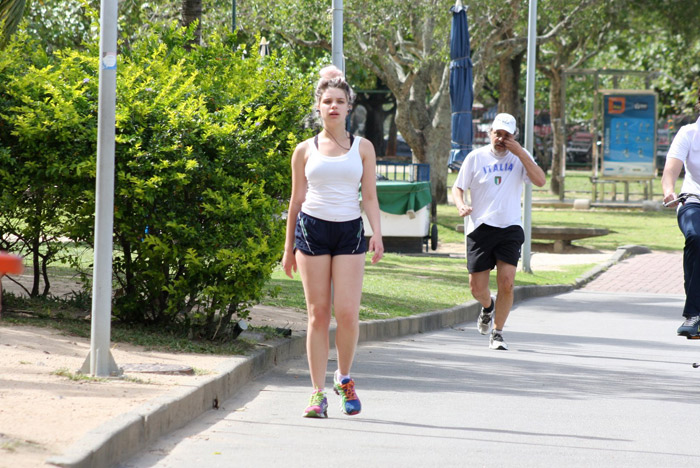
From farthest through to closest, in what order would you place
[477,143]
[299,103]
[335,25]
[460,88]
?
[477,143]
[460,88]
[335,25]
[299,103]

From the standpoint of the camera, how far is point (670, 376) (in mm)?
8633

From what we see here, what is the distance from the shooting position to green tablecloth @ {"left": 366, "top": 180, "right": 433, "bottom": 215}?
19656 millimetres

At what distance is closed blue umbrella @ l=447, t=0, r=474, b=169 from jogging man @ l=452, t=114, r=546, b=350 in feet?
37.8

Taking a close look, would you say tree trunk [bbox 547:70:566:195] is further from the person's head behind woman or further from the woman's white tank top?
the woman's white tank top

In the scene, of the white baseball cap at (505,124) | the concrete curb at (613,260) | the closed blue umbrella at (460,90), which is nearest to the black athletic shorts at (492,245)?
the white baseball cap at (505,124)

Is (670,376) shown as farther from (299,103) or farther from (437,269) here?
(437,269)

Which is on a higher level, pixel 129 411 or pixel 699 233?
pixel 699 233

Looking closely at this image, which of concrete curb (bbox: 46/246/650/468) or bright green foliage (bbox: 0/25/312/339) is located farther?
bright green foliage (bbox: 0/25/312/339)

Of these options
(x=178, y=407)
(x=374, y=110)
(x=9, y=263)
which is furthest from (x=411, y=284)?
(x=374, y=110)

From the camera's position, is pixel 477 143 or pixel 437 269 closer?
pixel 437 269

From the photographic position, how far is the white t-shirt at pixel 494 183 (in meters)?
9.23

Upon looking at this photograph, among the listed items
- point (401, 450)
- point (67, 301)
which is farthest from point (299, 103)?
point (401, 450)

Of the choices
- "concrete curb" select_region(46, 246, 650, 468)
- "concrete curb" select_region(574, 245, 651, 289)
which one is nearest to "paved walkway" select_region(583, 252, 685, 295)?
"concrete curb" select_region(574, 245, 651, 289)

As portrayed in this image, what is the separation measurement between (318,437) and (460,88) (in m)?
16.3
